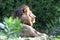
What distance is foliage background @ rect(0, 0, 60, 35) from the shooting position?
12547 mm

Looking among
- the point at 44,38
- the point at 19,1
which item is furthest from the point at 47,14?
the point at 44,38

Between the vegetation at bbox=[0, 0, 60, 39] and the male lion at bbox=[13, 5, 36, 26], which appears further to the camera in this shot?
the vegetation at bbox=[0, 0, 60, 39]

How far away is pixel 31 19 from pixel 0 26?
2.45m

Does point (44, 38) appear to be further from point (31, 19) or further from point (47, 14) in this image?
point (47, 14)

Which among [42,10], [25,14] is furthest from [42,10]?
[25,14]

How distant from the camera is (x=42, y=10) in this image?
41.6 feet

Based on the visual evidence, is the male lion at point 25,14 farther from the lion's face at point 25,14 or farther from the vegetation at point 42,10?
the vegetation at point 42,10

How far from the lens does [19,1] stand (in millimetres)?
12766

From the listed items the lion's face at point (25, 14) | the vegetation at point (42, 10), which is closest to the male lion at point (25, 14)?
the lion's face at point (25, 14)

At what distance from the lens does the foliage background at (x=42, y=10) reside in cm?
1255

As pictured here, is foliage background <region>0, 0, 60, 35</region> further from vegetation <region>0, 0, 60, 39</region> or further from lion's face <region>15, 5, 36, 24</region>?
lion's face <region>15, 5, 36, 24</region>

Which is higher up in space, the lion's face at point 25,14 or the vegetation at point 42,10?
the vegetation at point 42,10

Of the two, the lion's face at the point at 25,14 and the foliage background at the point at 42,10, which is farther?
the foliage background at the point at 42,10

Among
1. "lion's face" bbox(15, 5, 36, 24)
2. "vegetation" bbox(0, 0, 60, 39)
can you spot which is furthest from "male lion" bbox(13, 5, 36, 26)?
"vegetation" bbox(0, 0, 60, 39)
